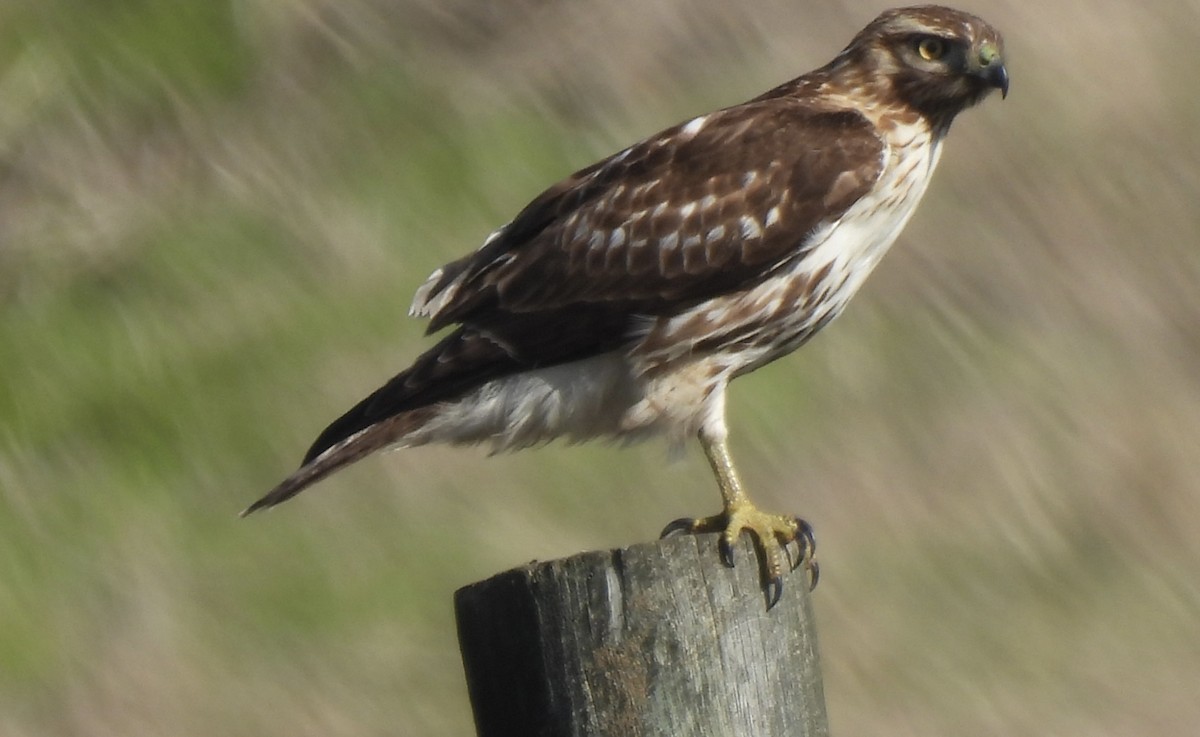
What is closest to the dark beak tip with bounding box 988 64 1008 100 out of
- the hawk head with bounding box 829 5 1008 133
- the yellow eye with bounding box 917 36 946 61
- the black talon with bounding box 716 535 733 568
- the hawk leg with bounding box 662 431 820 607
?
the hawk head with bounding box 829 5 1008 133

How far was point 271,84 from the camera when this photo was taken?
11.4 meters

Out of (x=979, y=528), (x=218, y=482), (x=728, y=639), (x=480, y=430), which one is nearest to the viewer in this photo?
(x=728, y=639)

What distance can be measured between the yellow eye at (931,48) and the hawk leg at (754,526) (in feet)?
3.91

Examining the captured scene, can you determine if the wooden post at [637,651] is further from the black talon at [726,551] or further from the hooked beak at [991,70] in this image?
the hooked beak at [991,70]

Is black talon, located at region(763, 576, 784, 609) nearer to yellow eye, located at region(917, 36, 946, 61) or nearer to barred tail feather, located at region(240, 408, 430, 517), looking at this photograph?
barred tail feather, located at region(240, 408, 430, 517)

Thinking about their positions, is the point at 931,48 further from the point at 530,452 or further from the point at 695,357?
the point at 530,452

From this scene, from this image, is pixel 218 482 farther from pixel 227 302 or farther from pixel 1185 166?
pixel 1185 166

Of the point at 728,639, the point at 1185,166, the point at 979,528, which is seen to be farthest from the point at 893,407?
the point at 728,639

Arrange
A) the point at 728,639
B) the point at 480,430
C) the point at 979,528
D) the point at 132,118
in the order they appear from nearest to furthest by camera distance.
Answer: the point at 728,639, the point at 480,430, the point at 979,528, the point at 132,118

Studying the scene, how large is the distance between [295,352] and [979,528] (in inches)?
135

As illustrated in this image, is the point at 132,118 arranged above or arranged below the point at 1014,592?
above

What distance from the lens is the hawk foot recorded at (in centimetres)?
418

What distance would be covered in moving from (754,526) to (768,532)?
0.04 m

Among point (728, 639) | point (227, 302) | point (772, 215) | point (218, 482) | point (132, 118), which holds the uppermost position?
point (132, 118)
